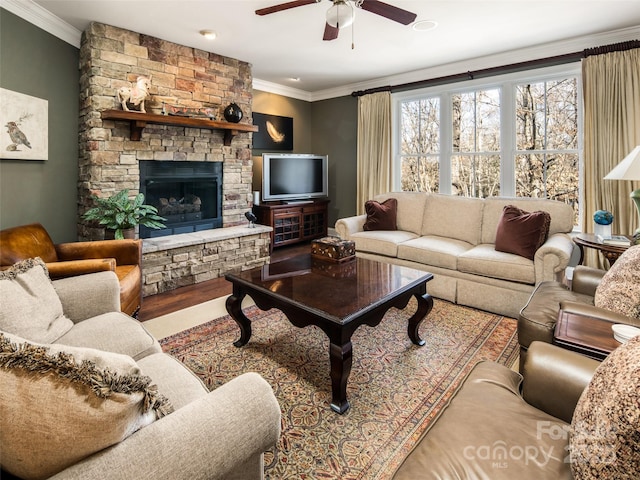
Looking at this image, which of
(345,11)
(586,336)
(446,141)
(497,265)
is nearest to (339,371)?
(586,336)

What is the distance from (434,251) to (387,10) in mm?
2060

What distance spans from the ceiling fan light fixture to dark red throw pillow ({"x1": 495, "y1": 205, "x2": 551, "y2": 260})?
88.0 inches

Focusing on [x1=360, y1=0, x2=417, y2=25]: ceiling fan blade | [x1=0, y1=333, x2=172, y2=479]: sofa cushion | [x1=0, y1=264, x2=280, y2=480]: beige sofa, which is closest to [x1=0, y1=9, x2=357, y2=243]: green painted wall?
[x1=0, y1=264, x2=280, y2=480]: beige sofa

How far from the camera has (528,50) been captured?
4062 mm

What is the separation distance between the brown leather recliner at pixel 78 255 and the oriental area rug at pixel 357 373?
0.49m

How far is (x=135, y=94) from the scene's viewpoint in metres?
3.55

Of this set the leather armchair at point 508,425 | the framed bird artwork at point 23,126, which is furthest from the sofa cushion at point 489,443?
the framed bird artwork at point 23,126

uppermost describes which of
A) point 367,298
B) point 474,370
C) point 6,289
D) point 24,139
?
point 24,139

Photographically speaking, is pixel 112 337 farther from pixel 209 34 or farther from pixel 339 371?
pixel 209 34

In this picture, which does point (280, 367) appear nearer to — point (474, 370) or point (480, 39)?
point (474, 370)

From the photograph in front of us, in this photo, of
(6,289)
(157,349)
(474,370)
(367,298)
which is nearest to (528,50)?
(367,298)

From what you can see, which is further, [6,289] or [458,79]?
[458,79]

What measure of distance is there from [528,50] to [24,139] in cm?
513

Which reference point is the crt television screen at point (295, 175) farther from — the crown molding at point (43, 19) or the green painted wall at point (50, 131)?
the crown molding at point (43, 19)
